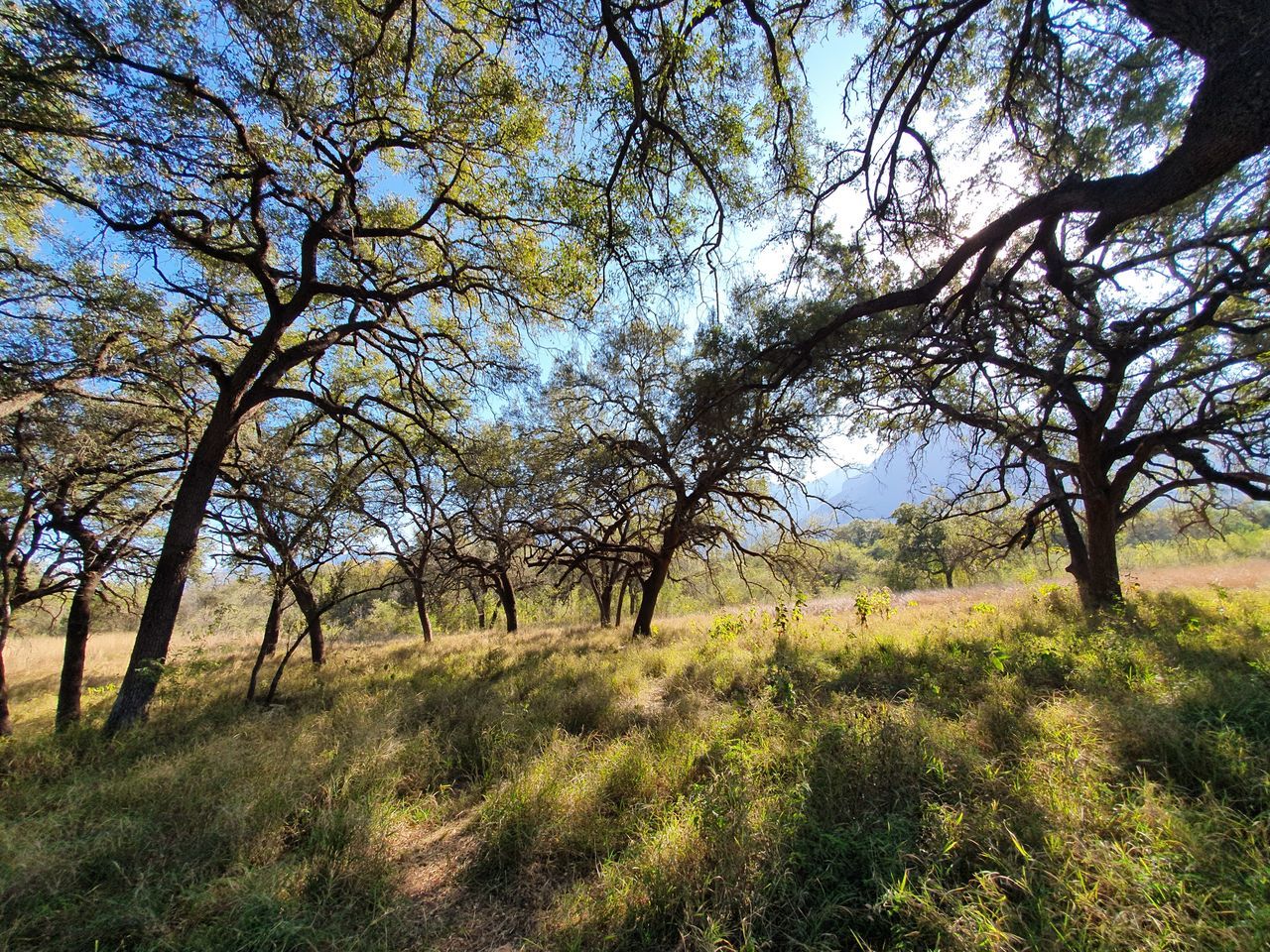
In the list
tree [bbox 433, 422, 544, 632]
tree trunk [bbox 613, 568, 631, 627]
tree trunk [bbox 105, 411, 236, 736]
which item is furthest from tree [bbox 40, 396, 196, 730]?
tree trunk [bbox 613, 568, 631, 627]

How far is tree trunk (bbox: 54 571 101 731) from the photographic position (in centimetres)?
713

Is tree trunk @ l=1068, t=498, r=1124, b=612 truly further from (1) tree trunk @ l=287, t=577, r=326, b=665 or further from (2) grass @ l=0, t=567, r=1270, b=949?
(1) tree trunk @ l=287, t=577, r=326, b=665

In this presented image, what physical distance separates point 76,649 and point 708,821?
11362 millimetres

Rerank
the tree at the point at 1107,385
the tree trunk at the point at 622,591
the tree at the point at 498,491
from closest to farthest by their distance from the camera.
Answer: the tree at the point at 1107,385
the tree at the point at 498,491
the tree trunk at the point at 622,591

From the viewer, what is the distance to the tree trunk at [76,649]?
23.4 feet

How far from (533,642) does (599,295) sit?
9.46 meters

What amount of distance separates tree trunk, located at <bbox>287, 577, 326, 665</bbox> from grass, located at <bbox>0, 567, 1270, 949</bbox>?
82.9 inches

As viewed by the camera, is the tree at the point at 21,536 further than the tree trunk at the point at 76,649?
No

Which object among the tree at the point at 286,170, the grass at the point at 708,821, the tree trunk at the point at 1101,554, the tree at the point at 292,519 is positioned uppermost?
the tree at the point at 286,170

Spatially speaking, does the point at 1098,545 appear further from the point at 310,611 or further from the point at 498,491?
the point at 310,611

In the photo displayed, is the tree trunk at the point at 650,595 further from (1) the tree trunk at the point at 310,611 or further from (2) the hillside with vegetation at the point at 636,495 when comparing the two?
(1) the tree trunk at the point at 310,611

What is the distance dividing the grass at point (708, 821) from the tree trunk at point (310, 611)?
211 cm

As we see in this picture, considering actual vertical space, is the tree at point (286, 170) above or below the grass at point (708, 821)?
above

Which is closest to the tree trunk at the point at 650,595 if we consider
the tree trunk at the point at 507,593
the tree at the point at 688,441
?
the tree at the point at 688,441
